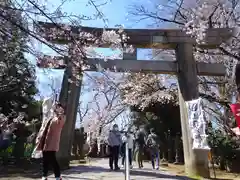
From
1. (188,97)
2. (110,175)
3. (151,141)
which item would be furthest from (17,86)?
(188,97)

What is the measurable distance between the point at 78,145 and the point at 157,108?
6.83 metres

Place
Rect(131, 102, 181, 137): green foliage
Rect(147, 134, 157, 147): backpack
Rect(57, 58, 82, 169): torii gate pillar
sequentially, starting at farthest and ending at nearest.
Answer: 1. Rect(131, 102, 181, 137): green foliage
2. Rect(147, 134, 157, 147): backpack
3. Rect(57, 58, 82, 169): torii gate pillar

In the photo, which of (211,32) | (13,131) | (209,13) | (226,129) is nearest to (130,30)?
(211,32)

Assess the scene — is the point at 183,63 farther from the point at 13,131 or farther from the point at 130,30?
the point at 13,131

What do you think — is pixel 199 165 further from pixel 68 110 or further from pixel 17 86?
pixel 17 86

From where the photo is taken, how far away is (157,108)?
1812 cm

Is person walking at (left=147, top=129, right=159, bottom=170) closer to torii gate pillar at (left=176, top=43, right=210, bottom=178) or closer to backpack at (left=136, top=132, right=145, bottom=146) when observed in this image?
backpack at (left=136, top=132, right=145, bottom=146)

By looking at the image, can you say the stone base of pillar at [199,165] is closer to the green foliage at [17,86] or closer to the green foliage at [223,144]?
the green foliage at [223,144]

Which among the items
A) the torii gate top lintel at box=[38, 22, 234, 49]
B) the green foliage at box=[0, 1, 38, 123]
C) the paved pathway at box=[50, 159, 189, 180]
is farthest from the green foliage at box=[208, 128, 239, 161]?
the green foliage at box=[0, 1, 38, 123]

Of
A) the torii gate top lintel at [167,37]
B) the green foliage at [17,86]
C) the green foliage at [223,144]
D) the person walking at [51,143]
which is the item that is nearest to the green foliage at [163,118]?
the green foliage at [223,144]

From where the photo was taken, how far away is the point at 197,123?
9.22 m

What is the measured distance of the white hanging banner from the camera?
29.3 ft

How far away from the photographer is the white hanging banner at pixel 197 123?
8938 millimetres

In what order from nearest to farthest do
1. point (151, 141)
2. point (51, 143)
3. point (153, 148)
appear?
1. point (51, 143)
2. point (153, 148)
3. point (151, 141)
